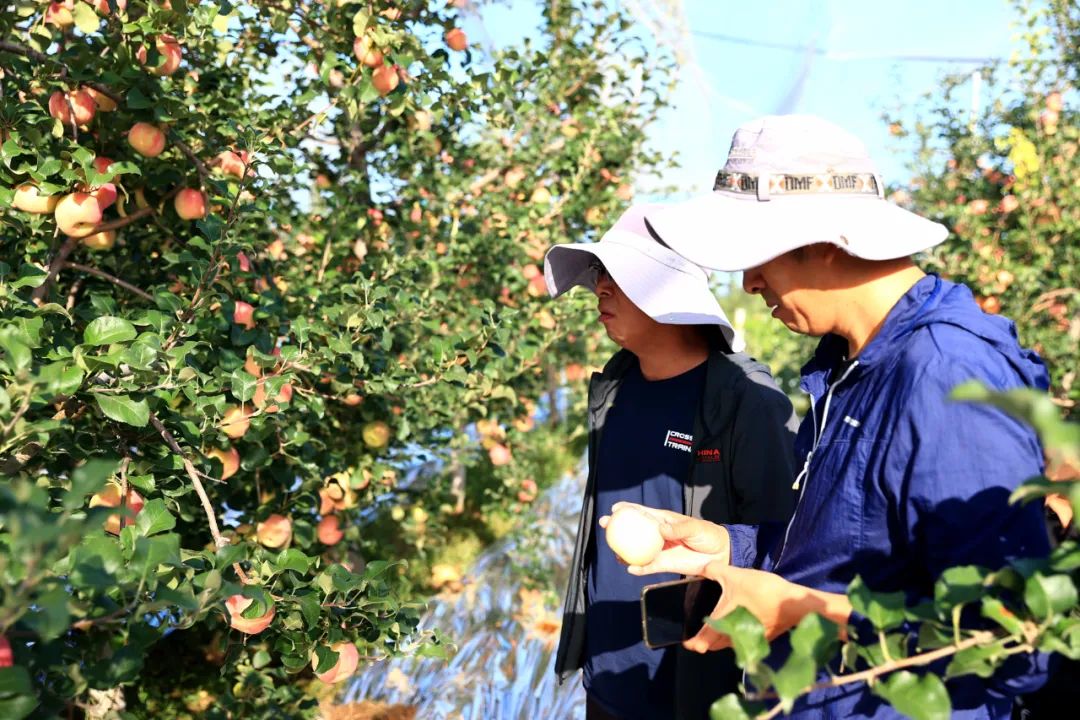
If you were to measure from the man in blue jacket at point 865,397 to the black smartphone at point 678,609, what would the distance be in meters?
0.29

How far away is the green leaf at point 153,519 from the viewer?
109 centimetres

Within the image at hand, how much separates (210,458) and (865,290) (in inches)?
47.4

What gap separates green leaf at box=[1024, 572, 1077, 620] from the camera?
2.12ft

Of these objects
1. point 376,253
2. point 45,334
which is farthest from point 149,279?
point 45,334

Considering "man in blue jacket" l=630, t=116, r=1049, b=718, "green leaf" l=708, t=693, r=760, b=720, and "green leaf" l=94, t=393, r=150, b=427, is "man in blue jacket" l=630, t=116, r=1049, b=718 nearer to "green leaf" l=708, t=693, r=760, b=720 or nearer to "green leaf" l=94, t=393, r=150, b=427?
"green leaf" l=708, t=693, r=760, b=720

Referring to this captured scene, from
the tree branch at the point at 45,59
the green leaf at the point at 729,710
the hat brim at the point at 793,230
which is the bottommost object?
the green leaf at the point at 729,710

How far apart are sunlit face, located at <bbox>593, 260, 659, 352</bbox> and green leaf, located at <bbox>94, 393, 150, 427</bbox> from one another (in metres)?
0.94

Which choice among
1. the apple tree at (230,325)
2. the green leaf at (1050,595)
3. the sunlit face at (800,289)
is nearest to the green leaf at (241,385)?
the apple tree at (230,325)

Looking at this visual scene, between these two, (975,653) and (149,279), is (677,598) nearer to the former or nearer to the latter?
(975,653)

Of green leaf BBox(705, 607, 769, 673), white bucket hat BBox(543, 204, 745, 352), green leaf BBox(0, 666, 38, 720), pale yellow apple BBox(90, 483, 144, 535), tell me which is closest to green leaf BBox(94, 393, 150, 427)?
pale yellow apple BBox(90, 483, 144, 535)

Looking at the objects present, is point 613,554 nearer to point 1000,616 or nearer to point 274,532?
point 274,532

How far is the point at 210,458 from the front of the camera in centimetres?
169

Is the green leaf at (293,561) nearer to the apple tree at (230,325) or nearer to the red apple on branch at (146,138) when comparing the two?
the apple tree at (230,325)

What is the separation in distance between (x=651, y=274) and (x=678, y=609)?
0.66m
